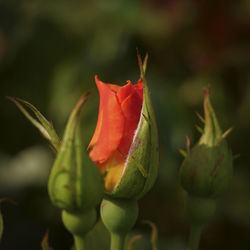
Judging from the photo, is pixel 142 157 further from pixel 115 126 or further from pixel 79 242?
pixel 79 242

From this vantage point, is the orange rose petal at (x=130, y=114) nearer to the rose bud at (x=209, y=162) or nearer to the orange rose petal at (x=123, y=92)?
the orange rose petal at (x=123, y=92)

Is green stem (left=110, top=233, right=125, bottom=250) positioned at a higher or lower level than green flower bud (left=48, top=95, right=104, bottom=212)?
lower

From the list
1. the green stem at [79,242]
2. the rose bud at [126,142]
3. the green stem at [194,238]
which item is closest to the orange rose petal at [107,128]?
the rose bud at [126,142]

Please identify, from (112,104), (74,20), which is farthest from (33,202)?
(112,104)

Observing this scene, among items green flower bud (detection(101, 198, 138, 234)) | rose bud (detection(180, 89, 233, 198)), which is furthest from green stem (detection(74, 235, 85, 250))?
rose bud (detection(180, 89, 233, 198))

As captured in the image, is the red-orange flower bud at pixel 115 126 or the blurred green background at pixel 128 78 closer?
the red-orange flower bud at pixel 115 126

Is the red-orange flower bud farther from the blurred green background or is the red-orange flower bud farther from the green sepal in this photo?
the blurred green background

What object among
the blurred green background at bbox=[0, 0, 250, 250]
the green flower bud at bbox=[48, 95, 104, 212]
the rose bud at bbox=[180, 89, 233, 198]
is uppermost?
the green flower bud at bbox=[48, 95, 104, 212]
